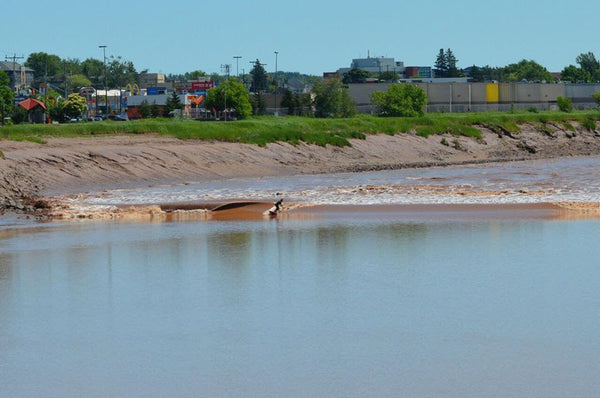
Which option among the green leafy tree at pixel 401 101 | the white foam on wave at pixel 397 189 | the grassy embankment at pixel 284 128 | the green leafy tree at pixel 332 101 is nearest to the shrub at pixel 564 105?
the green leafy tree at pixel 401 101

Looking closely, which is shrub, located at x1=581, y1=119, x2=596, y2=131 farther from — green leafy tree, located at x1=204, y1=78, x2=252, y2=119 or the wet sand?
the wet sand

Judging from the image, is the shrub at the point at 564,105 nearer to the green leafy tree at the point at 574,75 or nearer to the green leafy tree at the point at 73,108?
the green leafy tree at the point at 73,108

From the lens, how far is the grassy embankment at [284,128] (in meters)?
52.2

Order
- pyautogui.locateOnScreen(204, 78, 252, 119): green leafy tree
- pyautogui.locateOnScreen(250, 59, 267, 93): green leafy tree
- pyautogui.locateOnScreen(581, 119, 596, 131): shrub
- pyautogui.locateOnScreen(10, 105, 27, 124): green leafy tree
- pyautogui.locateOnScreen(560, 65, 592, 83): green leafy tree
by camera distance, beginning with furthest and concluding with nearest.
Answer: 1. pyautogui.locateOnScreen(560, 65, 592, 83): green leafy tree
2. pyautogui.locateOnScreen(250, 59, 267, 93): green leafy tree
3. pyautogui.locateOnScreen(581, 119, 596, 131): shrub
4. pyautogui.locateOnScreen(204, 78, 252, 119): green leafy tree
5. pyautogui.locateOnScreen(10, 105, 27, 124): green leafy tree

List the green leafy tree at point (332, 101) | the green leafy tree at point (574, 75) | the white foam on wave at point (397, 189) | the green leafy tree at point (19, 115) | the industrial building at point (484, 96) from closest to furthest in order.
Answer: the white foam on wave at point (397, 189) → the green leafy tree at point (19, 115) → the green leafy tree at point (332, 101) → the industrial building at point (484, 96) → the green leafy tree at point (574, 75)

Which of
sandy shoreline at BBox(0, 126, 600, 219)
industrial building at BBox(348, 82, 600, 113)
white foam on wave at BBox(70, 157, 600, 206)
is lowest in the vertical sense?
white foam on wave at BBox(70, 157, 600, 206)

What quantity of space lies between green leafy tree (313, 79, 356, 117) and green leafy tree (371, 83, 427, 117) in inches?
110

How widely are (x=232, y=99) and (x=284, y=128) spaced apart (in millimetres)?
22390

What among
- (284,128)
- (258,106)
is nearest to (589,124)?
(258,106)

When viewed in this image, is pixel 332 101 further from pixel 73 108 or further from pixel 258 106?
pixel 73 108

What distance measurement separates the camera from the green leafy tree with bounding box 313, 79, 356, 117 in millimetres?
97781

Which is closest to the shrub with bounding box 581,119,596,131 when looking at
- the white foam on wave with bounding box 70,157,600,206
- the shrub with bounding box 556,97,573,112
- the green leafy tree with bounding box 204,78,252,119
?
the shrub with bounding box 556,97,573,112

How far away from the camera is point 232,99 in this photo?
85.4m

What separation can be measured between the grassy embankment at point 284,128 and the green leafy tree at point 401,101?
9.51 m
